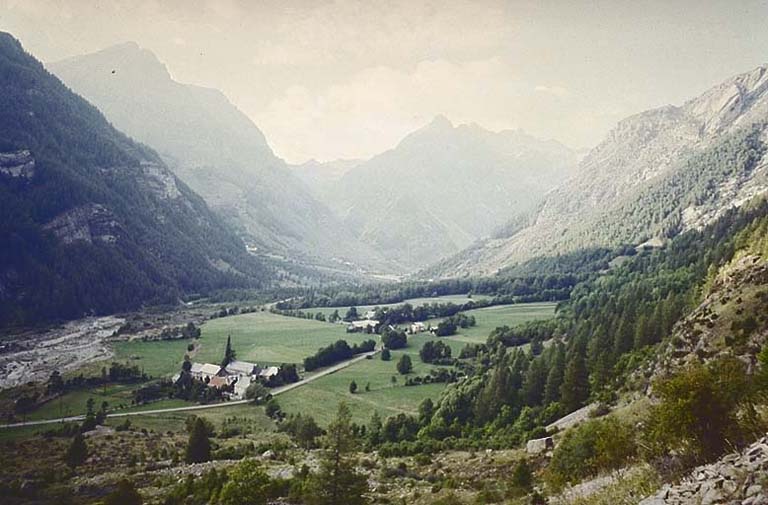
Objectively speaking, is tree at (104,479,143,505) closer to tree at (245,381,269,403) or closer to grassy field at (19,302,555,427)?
grassy field at (19,302,555,427)

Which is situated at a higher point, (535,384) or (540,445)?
(540,445)

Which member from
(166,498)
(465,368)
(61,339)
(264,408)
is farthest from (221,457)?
(61,339)

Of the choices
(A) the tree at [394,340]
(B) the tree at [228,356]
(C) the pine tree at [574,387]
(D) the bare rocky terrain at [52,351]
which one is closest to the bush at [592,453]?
(C) the pine tree at [574,387]

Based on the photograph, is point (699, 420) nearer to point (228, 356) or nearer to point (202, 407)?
point (202, 407)

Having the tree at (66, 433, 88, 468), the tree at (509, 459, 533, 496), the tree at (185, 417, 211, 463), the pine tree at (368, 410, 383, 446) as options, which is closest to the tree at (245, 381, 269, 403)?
the pine tree at (368, 410, 383, 446)

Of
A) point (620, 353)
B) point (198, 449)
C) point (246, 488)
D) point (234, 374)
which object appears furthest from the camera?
point (234, 374)

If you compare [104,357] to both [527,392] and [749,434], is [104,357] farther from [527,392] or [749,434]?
[749,434]

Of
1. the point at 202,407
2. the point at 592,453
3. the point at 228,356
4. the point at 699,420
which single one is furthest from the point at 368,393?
the point at 699,420

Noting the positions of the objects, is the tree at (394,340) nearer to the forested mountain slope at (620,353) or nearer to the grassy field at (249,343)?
the grassy field at (249,343)
